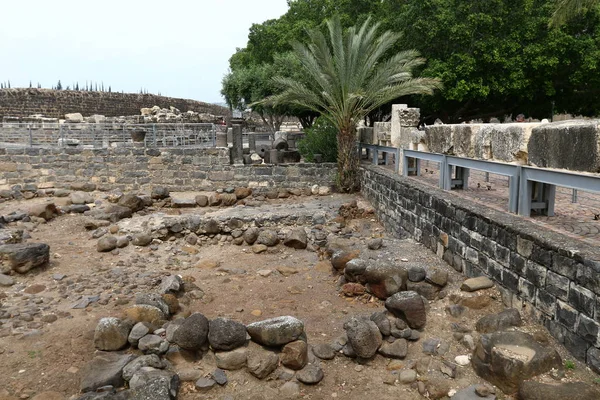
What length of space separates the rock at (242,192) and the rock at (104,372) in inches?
356

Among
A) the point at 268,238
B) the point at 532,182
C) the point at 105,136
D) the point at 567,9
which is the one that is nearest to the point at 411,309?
the point at 532,182

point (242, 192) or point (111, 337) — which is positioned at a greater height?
point (242, 192)

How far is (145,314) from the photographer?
5664 millimetres

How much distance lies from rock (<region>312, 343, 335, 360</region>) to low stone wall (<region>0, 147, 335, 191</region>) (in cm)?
964

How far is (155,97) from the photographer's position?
29438 mm

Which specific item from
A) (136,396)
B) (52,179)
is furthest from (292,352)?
(52,179)

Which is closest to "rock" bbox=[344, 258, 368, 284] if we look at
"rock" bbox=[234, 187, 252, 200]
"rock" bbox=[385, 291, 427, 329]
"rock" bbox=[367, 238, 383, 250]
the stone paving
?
"rock" bbox=[367, 238, 383, 250]

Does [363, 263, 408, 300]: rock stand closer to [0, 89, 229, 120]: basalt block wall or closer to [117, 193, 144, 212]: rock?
[117, 193, 144, 212]: rock

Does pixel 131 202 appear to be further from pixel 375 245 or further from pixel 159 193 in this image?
pixel 375 245

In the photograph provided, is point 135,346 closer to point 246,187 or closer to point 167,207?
point 167,207

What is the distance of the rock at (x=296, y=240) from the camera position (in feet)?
30.9

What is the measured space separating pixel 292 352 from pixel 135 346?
72.6 inches

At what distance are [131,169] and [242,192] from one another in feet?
12.8

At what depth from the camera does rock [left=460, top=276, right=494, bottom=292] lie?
5.10 metres
